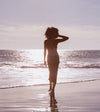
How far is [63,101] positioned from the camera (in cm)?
634

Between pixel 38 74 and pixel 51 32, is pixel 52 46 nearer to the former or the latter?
A: pixel 51 32

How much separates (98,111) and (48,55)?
2.61 meters

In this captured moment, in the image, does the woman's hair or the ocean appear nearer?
the woman's hair

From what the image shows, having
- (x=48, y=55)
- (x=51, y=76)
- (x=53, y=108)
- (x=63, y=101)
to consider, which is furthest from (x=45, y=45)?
(x=53, y=108)

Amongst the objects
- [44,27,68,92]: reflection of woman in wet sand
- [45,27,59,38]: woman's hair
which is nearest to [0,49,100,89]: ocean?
[44,27,68,92]: reflection of woman in wet sand

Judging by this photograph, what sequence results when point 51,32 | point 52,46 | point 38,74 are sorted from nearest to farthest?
point 51,32, point 52,46, point 38,74

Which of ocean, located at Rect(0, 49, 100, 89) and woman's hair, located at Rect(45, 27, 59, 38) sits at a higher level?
woman's hair, located at Rect(45, 27, 59, 38)

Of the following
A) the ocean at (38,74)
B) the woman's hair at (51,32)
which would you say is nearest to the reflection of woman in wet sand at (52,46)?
the woman's hair at (51,32)

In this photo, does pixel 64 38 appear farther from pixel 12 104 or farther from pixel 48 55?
pixel 12 104

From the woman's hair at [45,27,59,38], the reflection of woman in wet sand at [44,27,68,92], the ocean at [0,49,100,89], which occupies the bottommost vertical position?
the ocean at [0,49,100,89]

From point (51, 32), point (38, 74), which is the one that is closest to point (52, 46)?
point (51, 32)

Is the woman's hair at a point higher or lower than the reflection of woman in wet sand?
higher

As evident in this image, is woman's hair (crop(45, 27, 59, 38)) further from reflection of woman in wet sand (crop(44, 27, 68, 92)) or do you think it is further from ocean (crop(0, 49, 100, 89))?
ocean (crop(0, 49, 100, 89))

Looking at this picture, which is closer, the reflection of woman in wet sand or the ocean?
the reflection of woman in wet sand
